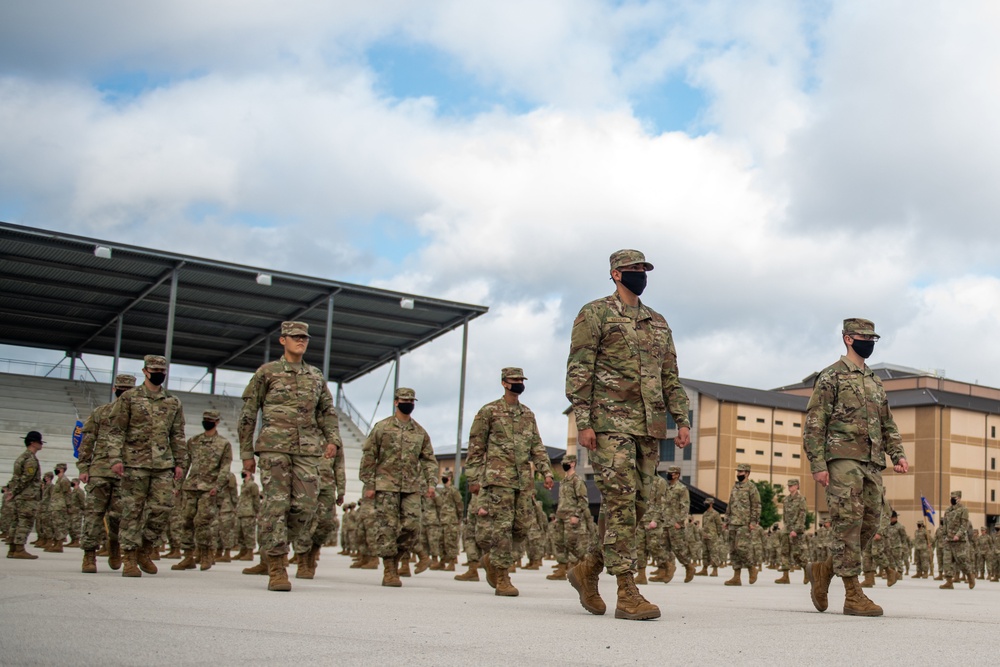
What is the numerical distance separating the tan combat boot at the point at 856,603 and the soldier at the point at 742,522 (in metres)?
8.55

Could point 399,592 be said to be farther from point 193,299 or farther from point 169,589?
point 193,299

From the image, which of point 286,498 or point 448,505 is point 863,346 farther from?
point 448,505

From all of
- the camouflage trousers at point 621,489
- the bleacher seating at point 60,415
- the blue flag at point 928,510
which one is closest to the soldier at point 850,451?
the camouflage trousers at point 621,489

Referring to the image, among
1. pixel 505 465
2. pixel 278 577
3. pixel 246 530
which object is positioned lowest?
pixel 246 530

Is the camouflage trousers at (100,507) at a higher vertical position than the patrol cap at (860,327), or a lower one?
lower

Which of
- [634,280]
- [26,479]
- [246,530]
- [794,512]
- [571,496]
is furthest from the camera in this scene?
[794,512]

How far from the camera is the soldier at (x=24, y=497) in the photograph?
50.6 ft

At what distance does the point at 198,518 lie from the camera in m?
14.3

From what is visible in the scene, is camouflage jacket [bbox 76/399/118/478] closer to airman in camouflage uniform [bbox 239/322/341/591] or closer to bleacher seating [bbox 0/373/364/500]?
airman in camouflage uniform [bbox 239/322/341/591]

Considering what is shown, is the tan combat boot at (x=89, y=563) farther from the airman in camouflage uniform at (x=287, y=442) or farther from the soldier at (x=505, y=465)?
the soldier at (x=505, y=465)

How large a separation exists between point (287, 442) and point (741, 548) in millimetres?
9877

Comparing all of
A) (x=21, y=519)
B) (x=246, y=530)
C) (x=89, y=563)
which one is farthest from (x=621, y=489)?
(x=246, y=530)

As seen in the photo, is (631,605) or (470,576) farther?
(470,576)

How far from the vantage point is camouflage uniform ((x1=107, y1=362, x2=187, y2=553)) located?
1082 centimetres
